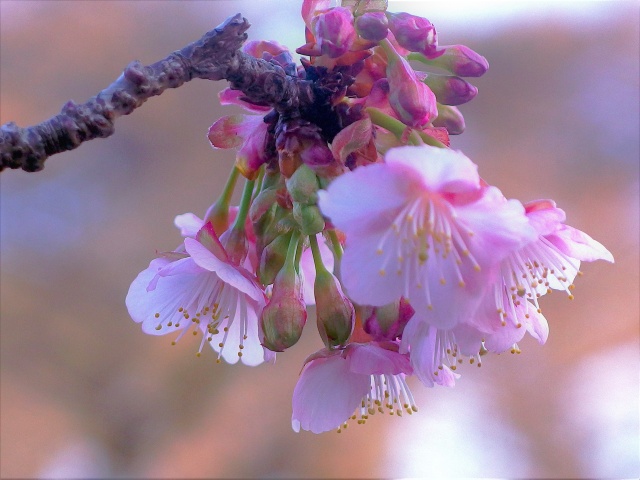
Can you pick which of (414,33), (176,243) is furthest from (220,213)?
(176,243)

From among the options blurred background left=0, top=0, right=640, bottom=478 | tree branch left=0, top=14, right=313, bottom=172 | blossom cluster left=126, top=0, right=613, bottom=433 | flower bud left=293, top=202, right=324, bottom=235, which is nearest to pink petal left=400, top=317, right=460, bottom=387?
blossom cluster left=126, top=0, right=613, bottom=433

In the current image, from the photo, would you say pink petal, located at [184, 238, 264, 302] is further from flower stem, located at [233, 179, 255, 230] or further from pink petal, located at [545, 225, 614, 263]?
pink petal, located at [545, 225, 614, 263]

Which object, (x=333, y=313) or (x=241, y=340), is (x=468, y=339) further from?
(x=241, y=340)

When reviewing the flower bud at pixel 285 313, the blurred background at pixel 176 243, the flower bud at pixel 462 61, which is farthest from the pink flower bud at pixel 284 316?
the blurred background at pixel 176 243

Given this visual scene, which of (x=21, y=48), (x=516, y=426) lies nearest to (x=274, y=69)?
(x=21, y=48)

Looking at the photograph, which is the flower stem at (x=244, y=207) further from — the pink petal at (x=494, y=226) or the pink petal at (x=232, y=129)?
the pink petal at (x=494, y=226)

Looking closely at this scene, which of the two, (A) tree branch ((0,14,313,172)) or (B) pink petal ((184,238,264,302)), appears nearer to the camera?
(A) tree branch ((0,14,313,172))
